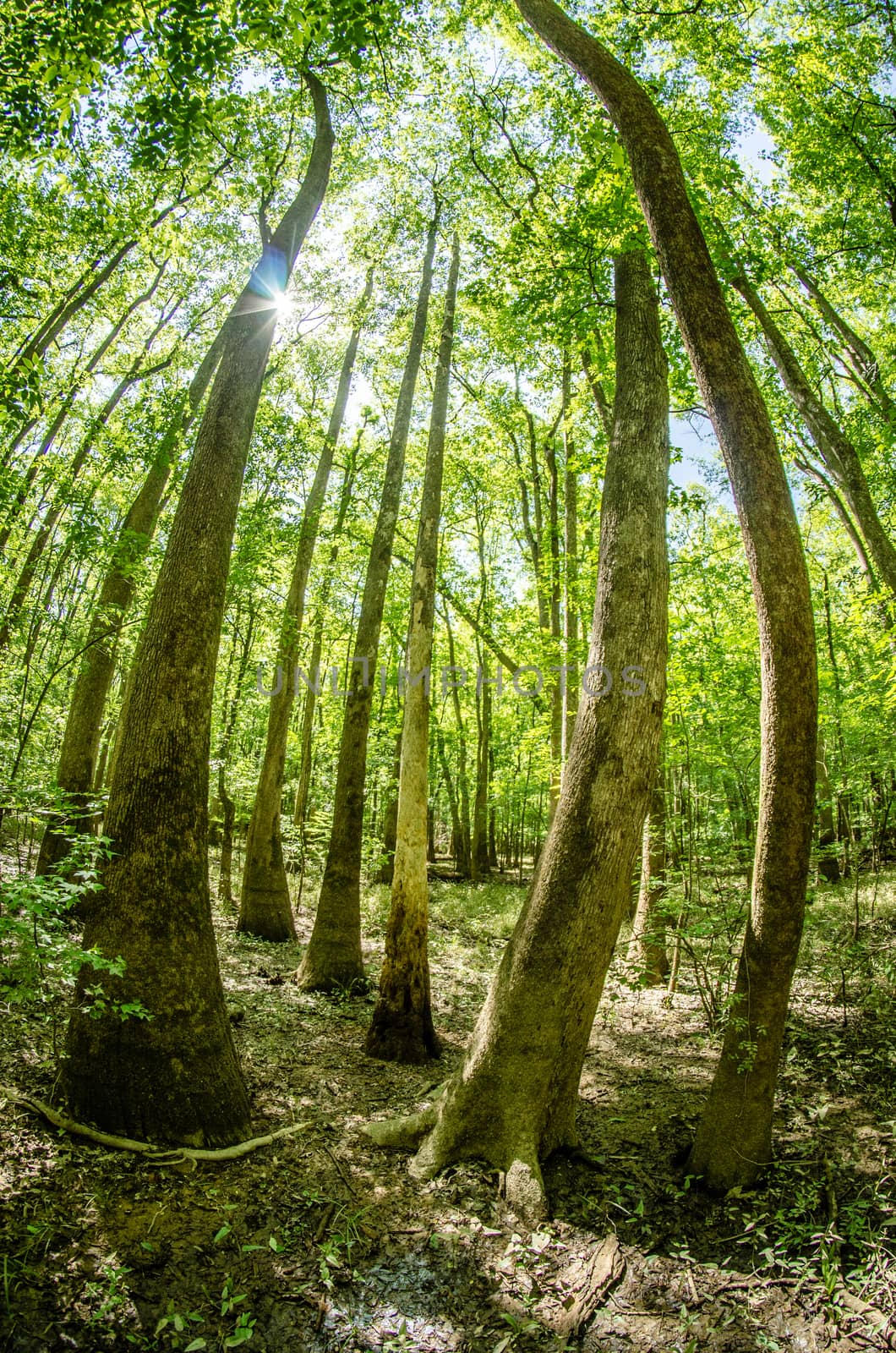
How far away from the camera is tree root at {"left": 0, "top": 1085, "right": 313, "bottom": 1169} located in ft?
11.4

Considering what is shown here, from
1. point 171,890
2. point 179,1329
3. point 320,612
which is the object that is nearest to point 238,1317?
point 179,1329

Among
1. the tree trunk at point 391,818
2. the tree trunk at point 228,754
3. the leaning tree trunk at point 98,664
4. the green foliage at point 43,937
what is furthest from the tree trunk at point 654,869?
the tree trunk at point 391,818

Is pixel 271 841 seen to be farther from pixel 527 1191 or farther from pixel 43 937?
pixel 527 1191

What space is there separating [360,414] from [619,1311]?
1660 centimetres

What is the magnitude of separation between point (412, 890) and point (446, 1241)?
11.1 feet

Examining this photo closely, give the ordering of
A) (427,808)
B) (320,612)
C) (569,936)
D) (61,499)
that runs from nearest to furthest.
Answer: (569,936), (427,808), (61,499), (320,612)

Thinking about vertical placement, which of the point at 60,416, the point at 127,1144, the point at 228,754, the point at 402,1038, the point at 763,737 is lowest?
the point at 402,1038

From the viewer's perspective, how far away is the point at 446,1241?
10.7 ft

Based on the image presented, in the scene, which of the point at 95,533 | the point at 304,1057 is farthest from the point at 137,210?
the point at 304,1057

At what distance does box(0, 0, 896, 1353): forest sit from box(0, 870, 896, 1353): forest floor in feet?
0.07

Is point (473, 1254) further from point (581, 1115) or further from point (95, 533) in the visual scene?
point (95, 533)

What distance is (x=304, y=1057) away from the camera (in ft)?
19.5

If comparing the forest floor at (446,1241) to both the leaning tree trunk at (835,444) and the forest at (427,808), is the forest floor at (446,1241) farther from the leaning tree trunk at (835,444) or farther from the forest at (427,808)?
the leaning tree trunk at (835,444)

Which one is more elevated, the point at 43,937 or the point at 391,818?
the point at 391,818
